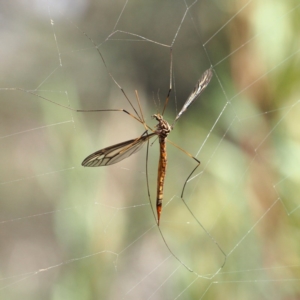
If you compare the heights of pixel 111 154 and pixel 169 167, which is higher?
pixel 111 154

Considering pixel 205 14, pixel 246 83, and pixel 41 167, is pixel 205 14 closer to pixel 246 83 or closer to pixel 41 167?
pixel 246 83

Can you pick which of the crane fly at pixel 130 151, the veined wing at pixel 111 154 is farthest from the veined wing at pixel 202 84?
the veined wing at pixel 111 154

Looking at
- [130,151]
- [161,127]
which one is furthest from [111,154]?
[161,127]

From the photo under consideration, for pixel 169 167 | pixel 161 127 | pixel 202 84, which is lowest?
pixel 169 167

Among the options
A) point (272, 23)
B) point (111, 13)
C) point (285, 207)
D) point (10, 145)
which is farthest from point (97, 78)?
point (285, 207)

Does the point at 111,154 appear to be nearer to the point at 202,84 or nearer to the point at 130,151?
the point at 130,151

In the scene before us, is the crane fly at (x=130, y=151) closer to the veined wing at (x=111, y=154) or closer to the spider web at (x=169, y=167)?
the veined wing at (x=111, y=154)

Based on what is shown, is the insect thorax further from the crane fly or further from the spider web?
the spider web
